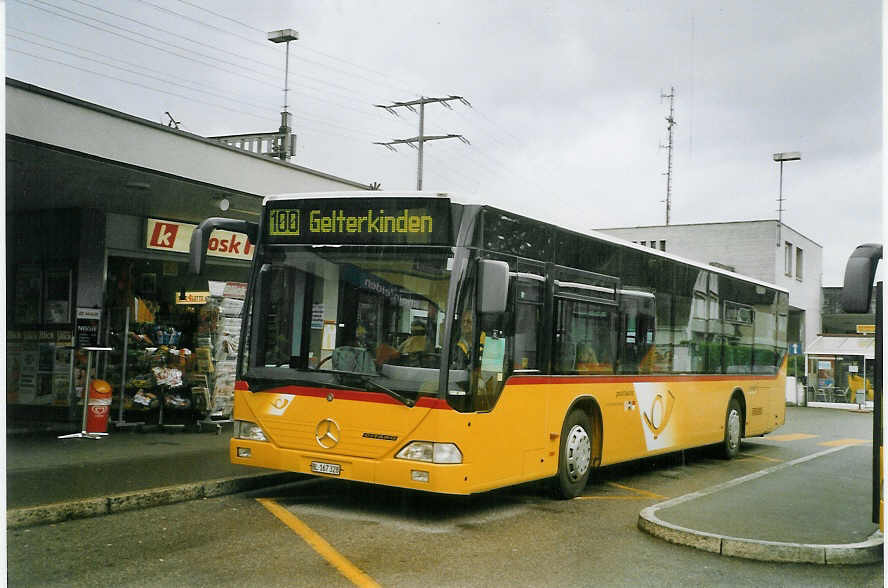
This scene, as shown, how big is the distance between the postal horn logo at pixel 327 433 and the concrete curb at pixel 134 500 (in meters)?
1.51

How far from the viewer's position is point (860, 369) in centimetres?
4253

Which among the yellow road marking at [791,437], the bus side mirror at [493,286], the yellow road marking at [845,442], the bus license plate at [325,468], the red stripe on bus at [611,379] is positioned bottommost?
the yellow road marking at [791,437]

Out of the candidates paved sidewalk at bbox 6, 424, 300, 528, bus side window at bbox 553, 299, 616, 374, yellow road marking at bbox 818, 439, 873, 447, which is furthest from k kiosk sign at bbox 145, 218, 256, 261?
yellow road marking at bbox 818, 439, 873, 447

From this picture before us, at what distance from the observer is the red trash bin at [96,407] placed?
12812 millimetres

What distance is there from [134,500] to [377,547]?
8.39 feet

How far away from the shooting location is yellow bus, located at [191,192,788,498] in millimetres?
8219

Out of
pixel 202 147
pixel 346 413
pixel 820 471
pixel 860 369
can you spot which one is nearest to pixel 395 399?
pixel 346 413

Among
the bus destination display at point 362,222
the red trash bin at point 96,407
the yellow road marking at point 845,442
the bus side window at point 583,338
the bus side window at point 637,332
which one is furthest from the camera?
the yellow road marking at point 845,442

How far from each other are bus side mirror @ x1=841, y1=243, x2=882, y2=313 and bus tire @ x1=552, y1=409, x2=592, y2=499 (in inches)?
137

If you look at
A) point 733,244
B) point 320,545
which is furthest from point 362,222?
point 733,244

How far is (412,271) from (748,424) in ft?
31.7

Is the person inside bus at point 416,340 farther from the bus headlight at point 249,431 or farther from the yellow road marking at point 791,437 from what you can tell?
the yellow road marking at point 791,437

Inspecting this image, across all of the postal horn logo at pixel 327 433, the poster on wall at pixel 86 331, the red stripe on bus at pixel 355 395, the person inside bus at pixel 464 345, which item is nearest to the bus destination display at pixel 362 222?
the person inside bus at pixel 464 345

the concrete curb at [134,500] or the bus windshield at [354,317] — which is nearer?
the concrete curb at [134,500]
